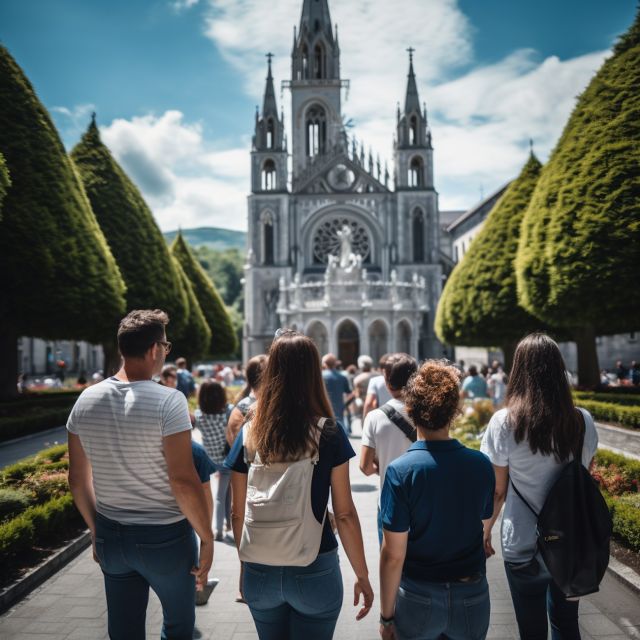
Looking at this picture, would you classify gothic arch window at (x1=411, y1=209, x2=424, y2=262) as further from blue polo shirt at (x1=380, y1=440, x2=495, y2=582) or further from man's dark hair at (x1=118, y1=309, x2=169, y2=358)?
blue polo shirt at (x1=380, y1=440, x2=495, y2=582)

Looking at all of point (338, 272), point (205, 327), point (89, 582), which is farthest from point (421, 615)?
point (338, 272)

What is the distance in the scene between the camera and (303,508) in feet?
11.0

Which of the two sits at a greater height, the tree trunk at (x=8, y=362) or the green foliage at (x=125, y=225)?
the green foliage at (x=125, y=225)

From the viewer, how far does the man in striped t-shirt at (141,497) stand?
358cm

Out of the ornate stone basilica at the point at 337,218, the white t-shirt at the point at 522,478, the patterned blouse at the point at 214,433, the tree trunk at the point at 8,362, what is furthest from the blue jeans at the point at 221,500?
the ornate stone basilica at the point at 337,218

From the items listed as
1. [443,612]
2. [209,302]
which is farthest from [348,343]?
[443,612]

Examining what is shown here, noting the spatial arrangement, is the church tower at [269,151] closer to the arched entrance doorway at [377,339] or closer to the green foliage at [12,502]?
the arched entrance doorway at [377,339]

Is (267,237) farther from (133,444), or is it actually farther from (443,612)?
(443,612)

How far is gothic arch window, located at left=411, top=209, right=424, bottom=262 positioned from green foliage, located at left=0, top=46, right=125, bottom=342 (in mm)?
31969

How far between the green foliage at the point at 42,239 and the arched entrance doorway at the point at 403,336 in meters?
23.3

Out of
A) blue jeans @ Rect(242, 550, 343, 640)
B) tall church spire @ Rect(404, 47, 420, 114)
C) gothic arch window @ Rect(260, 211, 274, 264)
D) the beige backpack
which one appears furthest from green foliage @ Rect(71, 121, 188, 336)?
tall church spire @ Rect(404, 47, 420, 114)

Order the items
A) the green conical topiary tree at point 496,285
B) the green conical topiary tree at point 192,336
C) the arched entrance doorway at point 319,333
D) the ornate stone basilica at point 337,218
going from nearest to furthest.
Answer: the green conical topiary tree at point 496,285
the green conical topiary tree at point 192,336
the arched entrance doorway at point 319,333
the ornate stone basilica at point 337,218

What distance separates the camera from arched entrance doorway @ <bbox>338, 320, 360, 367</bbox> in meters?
40.6

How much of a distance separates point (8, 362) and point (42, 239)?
4.35 m
